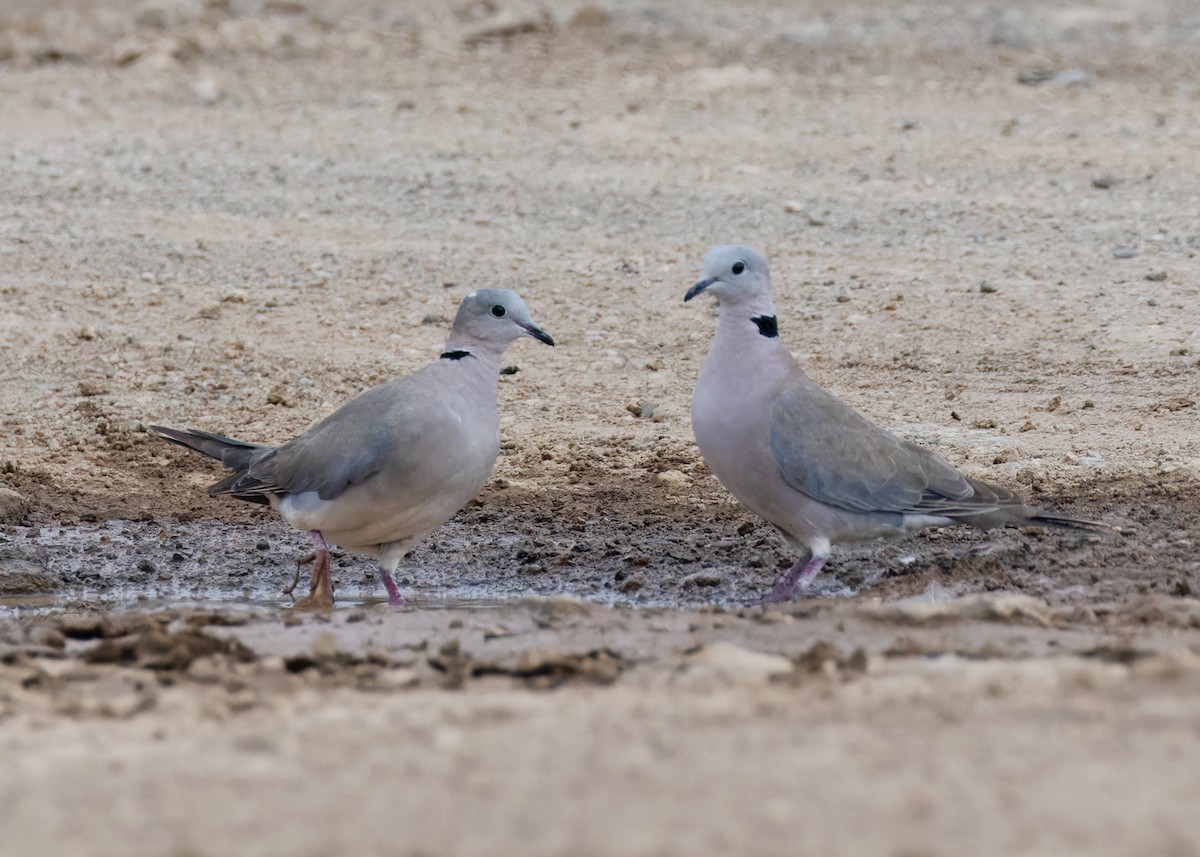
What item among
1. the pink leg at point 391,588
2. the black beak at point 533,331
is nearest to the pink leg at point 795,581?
the black beak at point 533,331

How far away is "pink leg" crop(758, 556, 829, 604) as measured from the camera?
6719 millimetres

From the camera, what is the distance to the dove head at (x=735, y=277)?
21.9 feet

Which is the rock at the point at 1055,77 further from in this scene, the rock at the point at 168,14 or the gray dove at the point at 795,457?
the gray dove at the point at 795,457

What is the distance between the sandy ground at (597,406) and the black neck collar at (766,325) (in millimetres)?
1068

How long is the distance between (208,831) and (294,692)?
132cm

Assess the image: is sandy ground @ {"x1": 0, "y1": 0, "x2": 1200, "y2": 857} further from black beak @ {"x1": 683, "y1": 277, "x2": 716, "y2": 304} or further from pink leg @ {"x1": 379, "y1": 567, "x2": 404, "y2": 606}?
black beak @ {"x1": 683, "y1": 277, "x2": 716, "y2": 304}

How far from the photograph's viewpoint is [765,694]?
431 cm

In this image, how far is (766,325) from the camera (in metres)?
6.73

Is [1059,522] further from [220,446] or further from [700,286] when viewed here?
[220,446]

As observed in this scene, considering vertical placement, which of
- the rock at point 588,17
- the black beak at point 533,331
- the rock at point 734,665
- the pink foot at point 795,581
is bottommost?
the pink foot at point 795,581

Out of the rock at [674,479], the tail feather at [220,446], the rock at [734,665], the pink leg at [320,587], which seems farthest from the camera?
the rock at [674,479]

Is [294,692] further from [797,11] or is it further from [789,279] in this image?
[797,11]

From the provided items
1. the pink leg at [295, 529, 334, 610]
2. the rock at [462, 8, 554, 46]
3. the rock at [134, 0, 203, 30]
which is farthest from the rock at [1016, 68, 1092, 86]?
the pink leg at [295, 529, 334, 610]

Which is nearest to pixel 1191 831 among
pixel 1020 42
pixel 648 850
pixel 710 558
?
pixel 648 850
